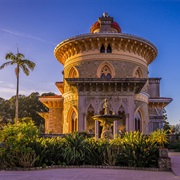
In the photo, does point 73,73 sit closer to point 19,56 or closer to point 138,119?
point 138,119

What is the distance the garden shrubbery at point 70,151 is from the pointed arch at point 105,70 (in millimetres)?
12208

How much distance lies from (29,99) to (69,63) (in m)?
31.2

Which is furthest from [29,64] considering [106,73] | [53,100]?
[106,73]

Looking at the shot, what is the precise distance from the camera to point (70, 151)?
1303cm

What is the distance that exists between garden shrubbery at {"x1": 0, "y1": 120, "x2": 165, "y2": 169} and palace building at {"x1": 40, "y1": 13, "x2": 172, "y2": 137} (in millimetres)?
8497

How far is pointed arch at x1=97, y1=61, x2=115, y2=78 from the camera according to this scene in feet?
82.5

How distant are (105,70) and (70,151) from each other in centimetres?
1345

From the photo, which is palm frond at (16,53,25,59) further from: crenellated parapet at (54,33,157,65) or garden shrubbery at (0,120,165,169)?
garden shrubbery at (0,120,165,169)

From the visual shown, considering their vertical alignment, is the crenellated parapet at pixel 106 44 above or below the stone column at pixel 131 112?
above

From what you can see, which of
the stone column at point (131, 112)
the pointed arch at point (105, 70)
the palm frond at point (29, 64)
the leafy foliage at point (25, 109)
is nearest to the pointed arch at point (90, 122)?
the stone column at point (131, 112)

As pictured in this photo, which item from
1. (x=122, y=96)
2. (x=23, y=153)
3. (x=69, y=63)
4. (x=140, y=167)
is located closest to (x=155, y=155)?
(x=140, y=167)

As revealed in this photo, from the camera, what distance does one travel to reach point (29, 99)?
5644cm

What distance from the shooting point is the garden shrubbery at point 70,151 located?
12.2 m

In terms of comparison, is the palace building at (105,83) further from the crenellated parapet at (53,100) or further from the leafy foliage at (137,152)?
the leafy foliage at (137,152)
